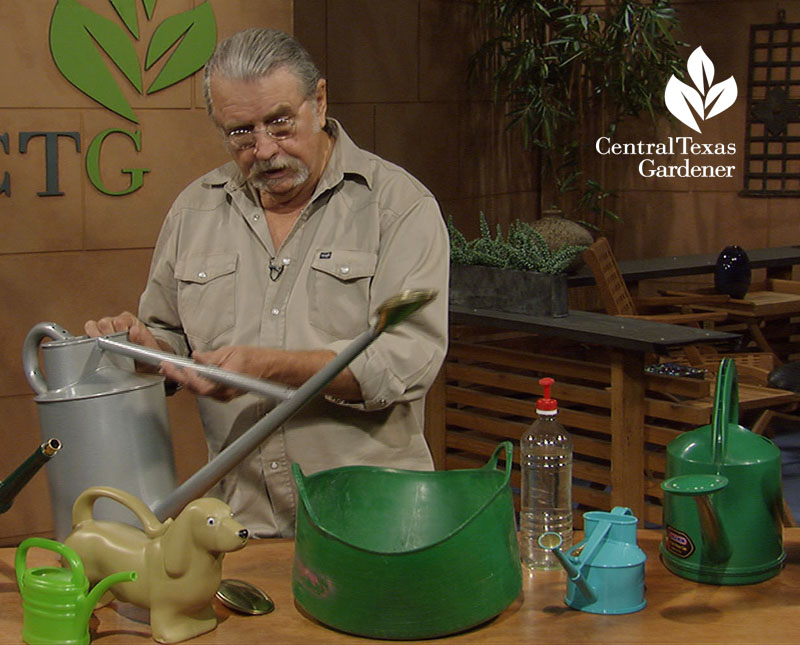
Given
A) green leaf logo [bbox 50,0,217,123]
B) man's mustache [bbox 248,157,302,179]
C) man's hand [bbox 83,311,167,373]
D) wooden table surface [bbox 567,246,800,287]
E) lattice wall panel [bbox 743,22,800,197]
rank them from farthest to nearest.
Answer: lattice wall panel [bbox 743,22,800,197] < wooden table surface [bbox 567,246,800,287] < green leaf logo [bbox 50,0,217,123] < man's mustache [bbox 248,157,302,179] < man's hand [bbox 83,311,167,373]

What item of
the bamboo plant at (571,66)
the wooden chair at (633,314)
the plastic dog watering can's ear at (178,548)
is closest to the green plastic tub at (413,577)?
the plastic dog watering can's ear at (178,548)

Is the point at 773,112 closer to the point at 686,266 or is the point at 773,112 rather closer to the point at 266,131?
the point at 686,266

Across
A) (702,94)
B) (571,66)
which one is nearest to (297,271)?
(571,66)

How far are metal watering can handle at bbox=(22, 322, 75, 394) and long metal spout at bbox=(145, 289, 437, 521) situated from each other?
256 millimetres

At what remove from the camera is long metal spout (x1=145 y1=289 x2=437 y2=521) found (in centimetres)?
139

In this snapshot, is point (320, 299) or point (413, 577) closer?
point (413, 577)

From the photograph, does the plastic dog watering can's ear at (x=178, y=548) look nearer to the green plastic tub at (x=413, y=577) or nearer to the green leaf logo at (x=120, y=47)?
the green plastic tub at (x=413, y=577)

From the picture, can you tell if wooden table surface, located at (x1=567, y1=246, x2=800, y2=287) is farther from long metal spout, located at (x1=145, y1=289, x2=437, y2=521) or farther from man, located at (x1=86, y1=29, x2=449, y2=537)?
long metal spout, located at (x1=145, y1=289, x2=437, y2=521)

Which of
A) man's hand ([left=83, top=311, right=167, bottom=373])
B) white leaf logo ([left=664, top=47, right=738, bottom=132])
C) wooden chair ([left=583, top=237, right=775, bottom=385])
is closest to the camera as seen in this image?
man's hand ([left=83, top=311, right=167, bottom=373])

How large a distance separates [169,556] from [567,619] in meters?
0.53

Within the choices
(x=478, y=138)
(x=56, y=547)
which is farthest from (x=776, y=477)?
(x=478, y=138)

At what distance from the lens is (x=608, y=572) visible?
1594 mm

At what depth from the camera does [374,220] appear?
6.81 ft

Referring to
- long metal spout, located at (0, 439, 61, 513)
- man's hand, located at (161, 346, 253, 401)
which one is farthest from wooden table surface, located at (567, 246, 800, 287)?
long metal spout, located at (0, 439, 61, 513)
